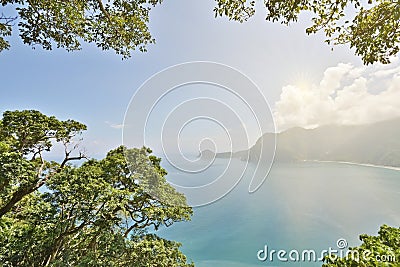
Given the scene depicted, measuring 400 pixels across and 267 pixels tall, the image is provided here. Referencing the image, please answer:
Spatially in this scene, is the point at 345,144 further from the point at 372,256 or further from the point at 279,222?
the point at 372,256

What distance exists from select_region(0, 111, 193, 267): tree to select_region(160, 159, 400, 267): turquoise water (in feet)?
5.28

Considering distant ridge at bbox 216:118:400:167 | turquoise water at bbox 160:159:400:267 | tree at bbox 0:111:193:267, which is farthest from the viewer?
distant ridge at bbox 216:118:400:167

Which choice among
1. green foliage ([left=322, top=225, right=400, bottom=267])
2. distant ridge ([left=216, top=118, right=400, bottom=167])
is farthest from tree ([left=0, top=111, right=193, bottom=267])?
distant ridge ([left=216, top=118, right=400, bottom=167])

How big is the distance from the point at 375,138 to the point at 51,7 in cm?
12645

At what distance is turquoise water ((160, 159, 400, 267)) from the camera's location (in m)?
17.7

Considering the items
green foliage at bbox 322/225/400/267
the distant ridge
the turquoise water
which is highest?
the distant ridge

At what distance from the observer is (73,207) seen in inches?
214

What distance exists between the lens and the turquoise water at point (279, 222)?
17703 mm

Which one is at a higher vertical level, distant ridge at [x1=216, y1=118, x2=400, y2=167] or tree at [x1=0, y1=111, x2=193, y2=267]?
distant ridge at [x1=216, y1=118, x2=400, y2=167]

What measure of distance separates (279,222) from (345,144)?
9959cm

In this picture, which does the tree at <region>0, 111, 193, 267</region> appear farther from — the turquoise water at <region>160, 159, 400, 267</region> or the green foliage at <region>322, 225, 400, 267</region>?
the green foliage at <region>322, 225, 400, 267</region>

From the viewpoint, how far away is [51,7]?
10.3 feet

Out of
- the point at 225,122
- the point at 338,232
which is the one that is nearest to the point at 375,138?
the point at 338,232

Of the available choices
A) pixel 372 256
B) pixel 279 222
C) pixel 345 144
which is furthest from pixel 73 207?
pixel 345 144
